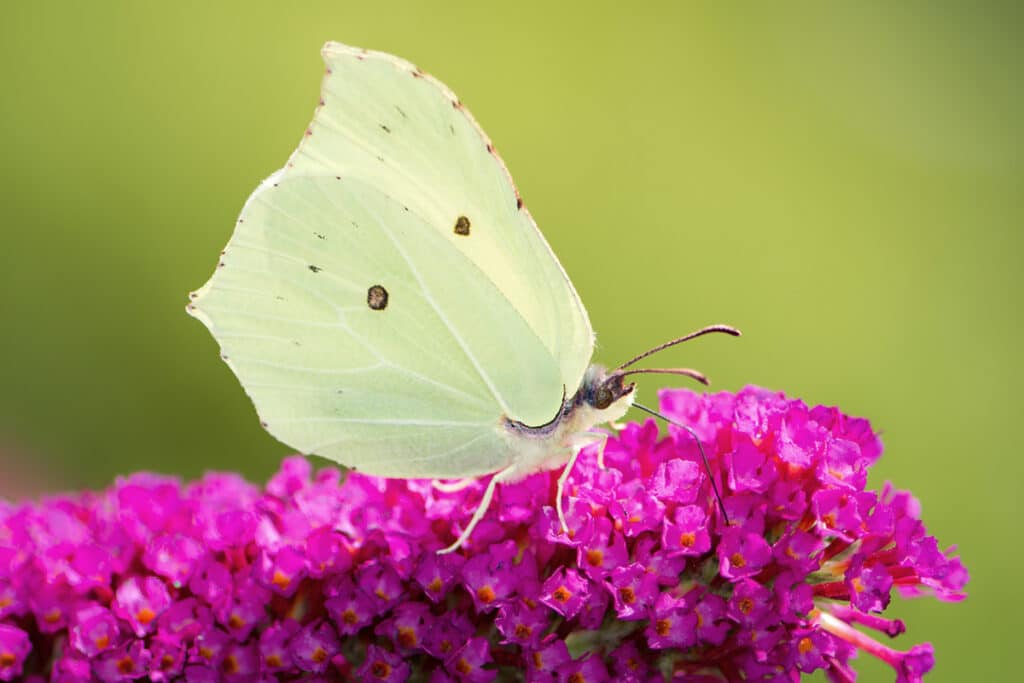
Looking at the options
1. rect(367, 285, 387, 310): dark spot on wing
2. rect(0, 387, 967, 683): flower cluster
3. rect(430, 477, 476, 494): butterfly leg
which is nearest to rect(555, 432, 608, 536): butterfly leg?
rect(0, 387, 967, 683): flower cluster

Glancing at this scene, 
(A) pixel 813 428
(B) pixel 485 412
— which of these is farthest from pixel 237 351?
(A) pixel 813 428

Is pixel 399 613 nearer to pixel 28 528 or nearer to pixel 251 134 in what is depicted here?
pixel 28 528

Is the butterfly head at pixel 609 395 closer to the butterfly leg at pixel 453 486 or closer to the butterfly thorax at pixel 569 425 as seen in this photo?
the butterfly thorax at pixel 569 425

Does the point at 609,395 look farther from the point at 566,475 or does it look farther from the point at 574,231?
the point at 574,231

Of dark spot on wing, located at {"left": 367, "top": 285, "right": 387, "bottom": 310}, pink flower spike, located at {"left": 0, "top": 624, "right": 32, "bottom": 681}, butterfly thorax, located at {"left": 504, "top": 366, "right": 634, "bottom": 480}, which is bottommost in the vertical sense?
pink flower spike, located at {"left": 0, "top": 624, "right": 32, "bottom": 681}

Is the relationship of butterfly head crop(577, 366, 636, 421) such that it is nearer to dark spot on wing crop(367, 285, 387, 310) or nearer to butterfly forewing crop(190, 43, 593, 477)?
A: butterfly forewing crop(190, 43, 593, 477)

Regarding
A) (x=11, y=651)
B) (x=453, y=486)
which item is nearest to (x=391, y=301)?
(x=453, y=486)
